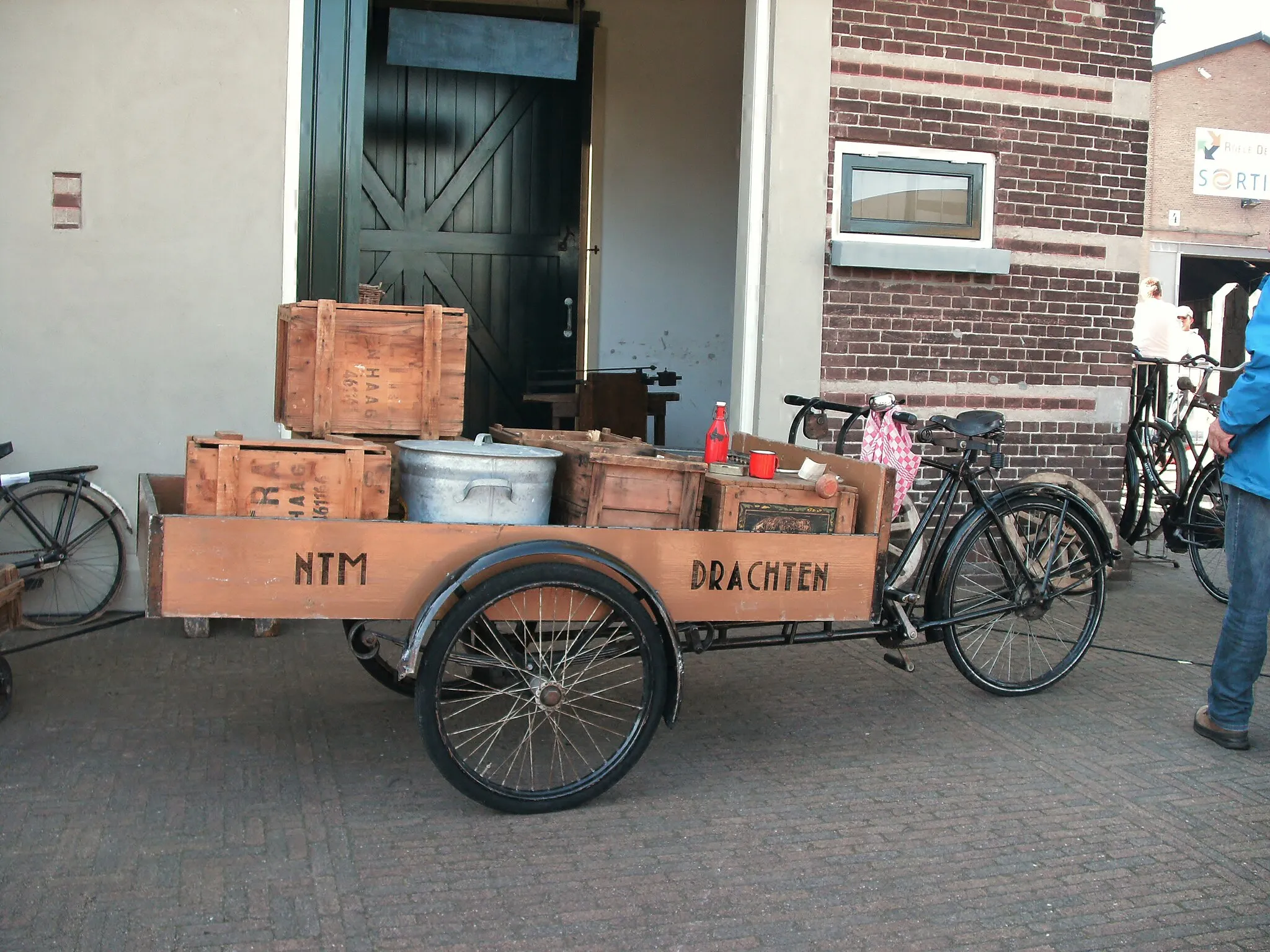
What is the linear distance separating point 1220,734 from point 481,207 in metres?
6.71

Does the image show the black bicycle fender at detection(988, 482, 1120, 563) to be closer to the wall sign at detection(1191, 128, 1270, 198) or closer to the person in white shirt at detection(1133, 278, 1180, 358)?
the person in white shirt at detection(1133, 278, 1180, 358)

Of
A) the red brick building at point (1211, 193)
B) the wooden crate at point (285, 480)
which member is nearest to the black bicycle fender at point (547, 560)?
the wooden crate at point (285, 480)

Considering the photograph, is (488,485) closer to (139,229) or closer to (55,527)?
(139,229)

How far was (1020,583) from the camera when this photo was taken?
511 cm

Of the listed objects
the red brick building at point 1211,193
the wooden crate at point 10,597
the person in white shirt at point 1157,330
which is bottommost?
the wooden crate at point 10,597

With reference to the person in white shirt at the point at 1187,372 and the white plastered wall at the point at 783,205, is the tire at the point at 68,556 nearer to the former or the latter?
the white plastered wall at the point at 783,205

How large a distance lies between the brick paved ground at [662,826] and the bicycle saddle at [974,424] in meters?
1.19

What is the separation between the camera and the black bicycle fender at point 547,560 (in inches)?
144

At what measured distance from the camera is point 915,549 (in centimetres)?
517

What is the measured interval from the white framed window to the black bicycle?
4271 millimetres

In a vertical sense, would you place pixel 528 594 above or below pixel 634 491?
below

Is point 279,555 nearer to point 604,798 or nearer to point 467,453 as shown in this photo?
point 467,453

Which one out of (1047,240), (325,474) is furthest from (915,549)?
(1047,240)

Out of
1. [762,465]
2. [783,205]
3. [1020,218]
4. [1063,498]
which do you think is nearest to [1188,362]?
[1020,218]
